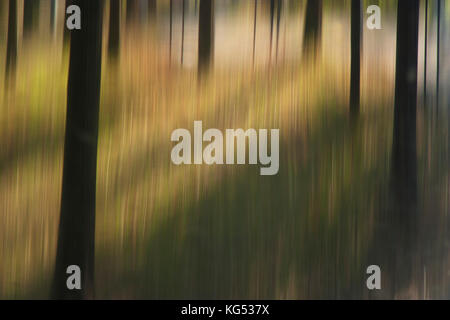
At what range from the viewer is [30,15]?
1.65 metres

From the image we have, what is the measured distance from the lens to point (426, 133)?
167 centimetres

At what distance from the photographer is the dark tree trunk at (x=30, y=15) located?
5.39 feet

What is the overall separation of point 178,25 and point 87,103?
16.6 inches

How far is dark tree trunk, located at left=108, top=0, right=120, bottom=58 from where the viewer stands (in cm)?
164

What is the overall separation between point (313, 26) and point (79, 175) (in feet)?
3.22

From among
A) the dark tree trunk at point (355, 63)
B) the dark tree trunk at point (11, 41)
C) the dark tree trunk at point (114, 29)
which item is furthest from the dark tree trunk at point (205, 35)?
the dark tree trunk at point (11, 41)

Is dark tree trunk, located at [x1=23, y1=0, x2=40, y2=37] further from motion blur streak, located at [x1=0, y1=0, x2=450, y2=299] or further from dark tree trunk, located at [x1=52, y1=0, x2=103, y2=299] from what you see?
dark tree trunk, located at [x1=52, y1=0, x2=103, y2=299]

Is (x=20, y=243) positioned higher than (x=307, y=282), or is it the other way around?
(x=20, y=243)

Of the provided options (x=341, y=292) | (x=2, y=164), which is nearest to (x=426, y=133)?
(x=341, y=292)

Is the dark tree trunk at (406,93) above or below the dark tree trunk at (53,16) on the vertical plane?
below

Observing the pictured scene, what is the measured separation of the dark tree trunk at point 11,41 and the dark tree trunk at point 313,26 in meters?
1.02

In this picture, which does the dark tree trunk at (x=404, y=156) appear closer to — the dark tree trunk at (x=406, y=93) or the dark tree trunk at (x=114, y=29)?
the dark tree trunk at (x=406, y=93)
